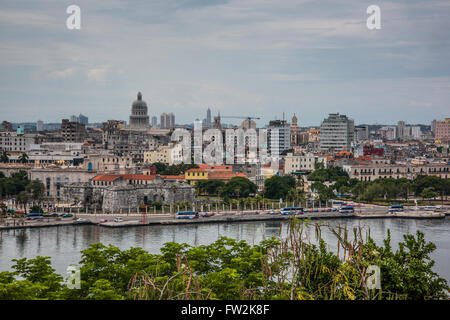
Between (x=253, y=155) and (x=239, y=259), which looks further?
(x=253, y=155)

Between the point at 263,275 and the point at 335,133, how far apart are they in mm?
37487

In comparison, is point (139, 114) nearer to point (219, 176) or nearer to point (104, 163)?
point (104, 163)

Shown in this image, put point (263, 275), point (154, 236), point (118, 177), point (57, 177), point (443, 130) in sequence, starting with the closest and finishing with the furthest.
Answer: point (263, 275) < point (154, 236) < point (118, 177) < point (57, 177) < point (443, 130)

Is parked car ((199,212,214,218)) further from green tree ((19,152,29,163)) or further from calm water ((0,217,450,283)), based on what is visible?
green tree ((19,152,29,163))

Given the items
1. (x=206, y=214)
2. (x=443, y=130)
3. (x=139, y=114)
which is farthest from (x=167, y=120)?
(x=206, y=214)

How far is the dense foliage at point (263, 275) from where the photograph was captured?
4.59 m

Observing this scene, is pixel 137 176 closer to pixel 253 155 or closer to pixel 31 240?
pixel 31 240

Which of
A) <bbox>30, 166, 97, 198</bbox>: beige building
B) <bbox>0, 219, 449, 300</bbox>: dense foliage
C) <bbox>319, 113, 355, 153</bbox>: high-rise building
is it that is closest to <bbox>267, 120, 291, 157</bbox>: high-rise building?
<bbox>319, 113, 355, 153</bbox>: high-rise building

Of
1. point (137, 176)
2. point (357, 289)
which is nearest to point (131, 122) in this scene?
point (137, 176)

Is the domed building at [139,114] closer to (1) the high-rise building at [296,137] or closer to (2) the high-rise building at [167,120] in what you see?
(1) the high-rise building at [296,137]

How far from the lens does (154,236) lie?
1374 centimetres

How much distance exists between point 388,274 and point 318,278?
1.84ft

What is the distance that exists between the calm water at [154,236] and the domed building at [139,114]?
105 ft

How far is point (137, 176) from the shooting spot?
19.3m
